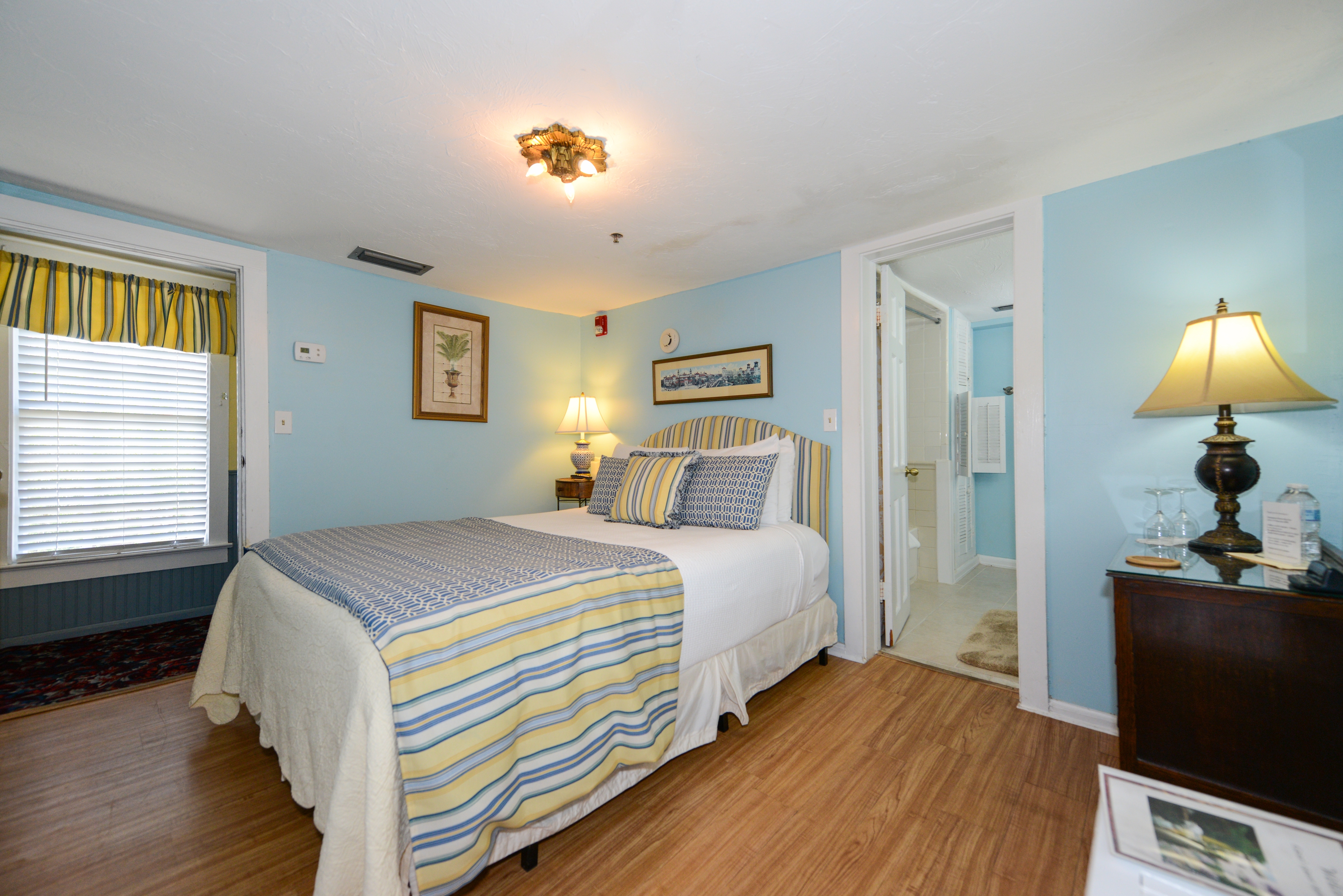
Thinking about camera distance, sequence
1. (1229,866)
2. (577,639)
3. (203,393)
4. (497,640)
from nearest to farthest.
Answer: (1229,866) → (497,640) → (577,639) → (203,393)

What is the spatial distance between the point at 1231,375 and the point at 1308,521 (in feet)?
1.49

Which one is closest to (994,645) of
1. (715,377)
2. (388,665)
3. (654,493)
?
(654,493)

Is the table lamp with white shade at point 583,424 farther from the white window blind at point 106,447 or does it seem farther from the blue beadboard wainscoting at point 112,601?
the white window blind at point 106,447

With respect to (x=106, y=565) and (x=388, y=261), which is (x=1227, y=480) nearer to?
(x=388, y=261)

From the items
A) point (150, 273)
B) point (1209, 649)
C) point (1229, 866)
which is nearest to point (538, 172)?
point (1229, 866)

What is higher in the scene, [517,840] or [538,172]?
[538,172]

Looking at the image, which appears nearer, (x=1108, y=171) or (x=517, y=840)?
(x=517, y=840)

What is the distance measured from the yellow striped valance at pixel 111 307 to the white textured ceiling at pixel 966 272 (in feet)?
14.0

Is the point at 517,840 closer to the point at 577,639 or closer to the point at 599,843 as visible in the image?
the point at 599,843

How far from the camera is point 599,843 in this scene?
4.96 feet

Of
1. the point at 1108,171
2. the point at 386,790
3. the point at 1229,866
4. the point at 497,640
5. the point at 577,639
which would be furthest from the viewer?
the point at 1108,171

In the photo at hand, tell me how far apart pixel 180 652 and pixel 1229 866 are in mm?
4209

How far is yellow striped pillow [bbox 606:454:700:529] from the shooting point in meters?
2.63

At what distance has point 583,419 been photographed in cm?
406
